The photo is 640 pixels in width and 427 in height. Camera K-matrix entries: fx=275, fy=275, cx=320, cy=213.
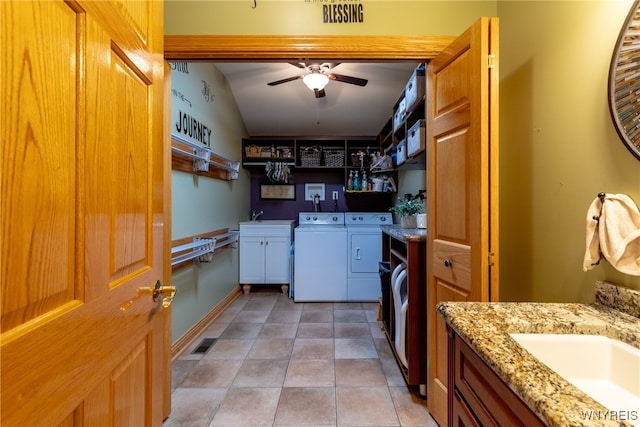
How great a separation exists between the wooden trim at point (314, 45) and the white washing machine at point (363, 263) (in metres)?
2.30

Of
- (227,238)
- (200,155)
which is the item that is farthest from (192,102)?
(227,238)

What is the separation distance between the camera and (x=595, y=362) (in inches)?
28.8

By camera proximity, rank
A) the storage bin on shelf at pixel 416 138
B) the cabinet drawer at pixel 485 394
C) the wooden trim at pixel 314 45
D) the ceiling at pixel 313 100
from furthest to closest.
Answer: the ceiling at pixel 313 100 → the storage bin on shelf at pixel 416 138 → the wooden trim at pixel 314 45 → the cabinet drawer at pixel 485 394

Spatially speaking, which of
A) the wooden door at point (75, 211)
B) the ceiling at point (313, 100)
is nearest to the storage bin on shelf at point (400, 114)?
the ceiling at point (313, 100)

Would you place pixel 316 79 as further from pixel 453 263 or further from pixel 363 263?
pixel 363 263

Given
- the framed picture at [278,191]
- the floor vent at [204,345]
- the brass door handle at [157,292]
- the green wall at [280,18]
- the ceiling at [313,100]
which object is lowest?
the floor vent at [204,345]

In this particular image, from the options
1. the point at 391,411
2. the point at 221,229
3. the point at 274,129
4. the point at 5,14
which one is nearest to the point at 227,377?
the point at 391,411

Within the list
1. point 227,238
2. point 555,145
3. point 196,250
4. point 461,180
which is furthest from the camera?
point 227,238

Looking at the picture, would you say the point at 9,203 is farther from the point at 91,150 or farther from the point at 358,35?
the point at 358,35

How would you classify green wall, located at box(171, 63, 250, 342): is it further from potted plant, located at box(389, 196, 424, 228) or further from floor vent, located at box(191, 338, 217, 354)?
potted plant, located at box(389, 196, 424, 228)

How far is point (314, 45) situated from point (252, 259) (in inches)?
113

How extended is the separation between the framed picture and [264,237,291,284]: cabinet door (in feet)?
2.69

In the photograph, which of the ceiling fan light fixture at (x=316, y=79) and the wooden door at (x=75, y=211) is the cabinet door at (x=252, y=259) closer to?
the ceiling fan light fixture at (x=316, y=79)

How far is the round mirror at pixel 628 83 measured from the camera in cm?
83
